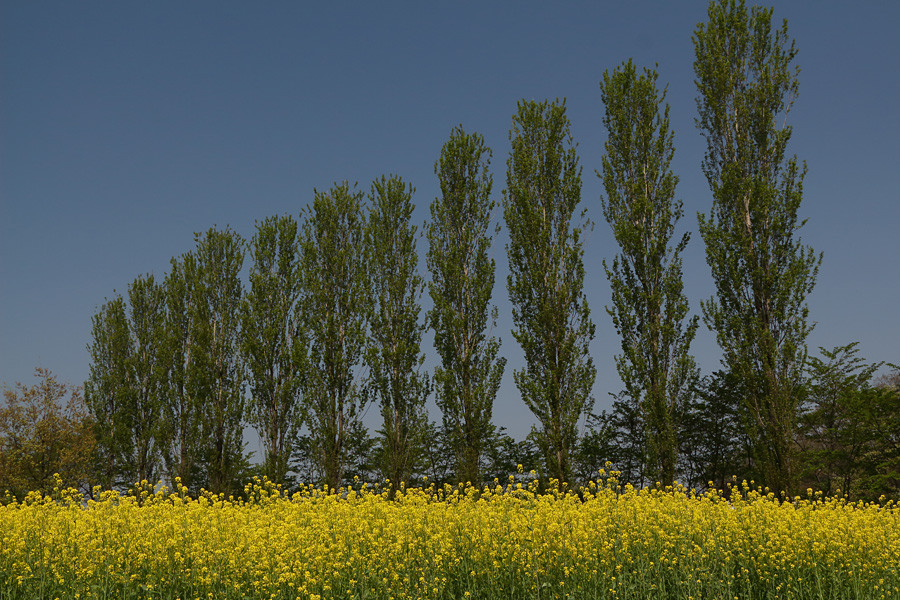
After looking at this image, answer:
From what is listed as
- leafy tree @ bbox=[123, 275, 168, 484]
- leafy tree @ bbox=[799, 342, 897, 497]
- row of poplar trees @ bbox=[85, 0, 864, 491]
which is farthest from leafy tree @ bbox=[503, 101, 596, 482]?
leafy tree @ bbox=[123, 275, 168, 484]

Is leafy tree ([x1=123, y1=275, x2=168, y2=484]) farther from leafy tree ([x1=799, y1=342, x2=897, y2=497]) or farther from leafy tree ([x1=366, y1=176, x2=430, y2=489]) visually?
leafy tree ([x1=799, y1=342, x2=897, y2=497])

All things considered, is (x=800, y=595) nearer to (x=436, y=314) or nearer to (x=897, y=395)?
(x=436, y=314)

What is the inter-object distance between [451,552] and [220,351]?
60.9 feet

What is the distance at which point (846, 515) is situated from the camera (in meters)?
8.27

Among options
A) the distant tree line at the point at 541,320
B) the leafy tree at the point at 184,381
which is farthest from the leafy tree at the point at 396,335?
the leafy tree at the point at 184,381

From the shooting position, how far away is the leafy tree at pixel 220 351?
21.8m

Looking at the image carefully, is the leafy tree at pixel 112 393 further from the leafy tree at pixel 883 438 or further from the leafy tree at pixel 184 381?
the leafy tree at pixel 883 438

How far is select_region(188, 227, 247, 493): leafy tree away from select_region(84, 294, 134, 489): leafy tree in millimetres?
5391

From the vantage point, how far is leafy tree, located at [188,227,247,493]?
859 inches

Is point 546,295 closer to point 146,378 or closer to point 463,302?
point 463,302

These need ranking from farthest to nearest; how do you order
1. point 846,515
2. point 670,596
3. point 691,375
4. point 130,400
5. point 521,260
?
point 130,400
point 521,260
point 691,375
point 846,515
point 670,596

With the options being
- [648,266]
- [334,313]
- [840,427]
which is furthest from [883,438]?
[334,313]

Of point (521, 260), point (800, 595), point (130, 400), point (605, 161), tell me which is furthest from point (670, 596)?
point (130, 400)

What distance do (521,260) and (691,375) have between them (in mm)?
5599
